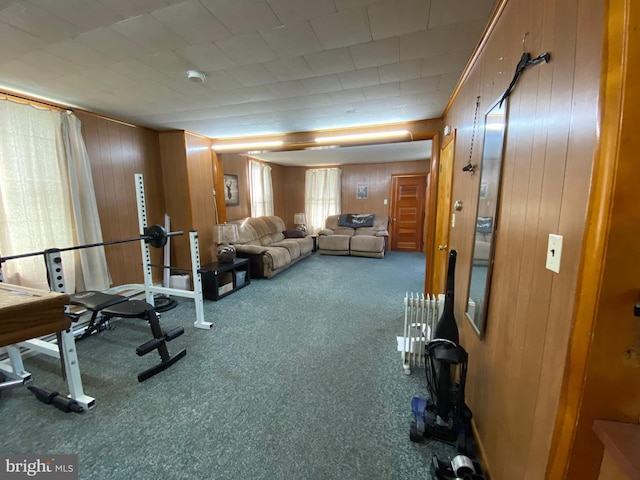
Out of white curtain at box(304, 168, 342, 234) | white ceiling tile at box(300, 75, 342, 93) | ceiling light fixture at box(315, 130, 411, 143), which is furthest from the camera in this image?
white curtain at box(304, 168, 342, 234)

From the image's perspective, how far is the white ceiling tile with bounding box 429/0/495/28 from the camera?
1262 millimetres

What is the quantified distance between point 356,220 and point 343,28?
5.27 meters

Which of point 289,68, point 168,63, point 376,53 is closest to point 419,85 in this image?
point 376,53

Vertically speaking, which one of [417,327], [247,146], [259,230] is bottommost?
[417,327]

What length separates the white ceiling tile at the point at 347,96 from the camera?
7.66 feet

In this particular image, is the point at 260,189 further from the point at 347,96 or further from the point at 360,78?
the point at 360,78

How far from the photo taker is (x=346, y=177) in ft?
22.9

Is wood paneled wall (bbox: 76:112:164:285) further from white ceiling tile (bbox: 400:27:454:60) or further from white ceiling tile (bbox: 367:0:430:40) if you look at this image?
white ceiling tile (bbox: 400:27:454:60)

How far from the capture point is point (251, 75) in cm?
202

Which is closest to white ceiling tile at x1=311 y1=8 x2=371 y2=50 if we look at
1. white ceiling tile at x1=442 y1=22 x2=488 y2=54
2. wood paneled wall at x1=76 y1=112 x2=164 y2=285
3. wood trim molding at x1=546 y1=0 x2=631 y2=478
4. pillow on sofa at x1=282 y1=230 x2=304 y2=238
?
white ceiling tile at x1=442 y1=22 x2=488 y2=54

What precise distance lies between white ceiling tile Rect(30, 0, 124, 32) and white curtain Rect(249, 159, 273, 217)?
4384 mm

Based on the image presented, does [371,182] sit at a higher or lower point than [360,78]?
lower

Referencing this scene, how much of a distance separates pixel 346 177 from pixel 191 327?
545 cm

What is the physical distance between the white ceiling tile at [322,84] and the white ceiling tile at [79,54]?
1.41m
